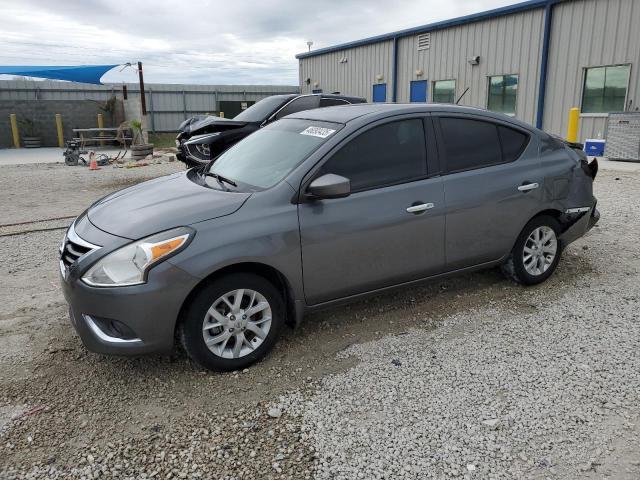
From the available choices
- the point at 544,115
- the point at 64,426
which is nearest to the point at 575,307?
the point at 64,426

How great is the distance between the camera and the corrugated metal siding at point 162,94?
2320 cm

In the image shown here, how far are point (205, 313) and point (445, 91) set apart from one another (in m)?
18.3

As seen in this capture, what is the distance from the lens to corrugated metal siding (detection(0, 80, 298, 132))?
23.2m

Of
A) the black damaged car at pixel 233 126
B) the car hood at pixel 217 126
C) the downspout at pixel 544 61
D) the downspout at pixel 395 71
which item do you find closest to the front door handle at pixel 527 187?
the black damaged car at pixel 233 126

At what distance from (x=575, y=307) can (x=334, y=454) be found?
8.78 feet

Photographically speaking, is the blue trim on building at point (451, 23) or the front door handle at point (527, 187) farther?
the blue trim on building at point (451, 23)

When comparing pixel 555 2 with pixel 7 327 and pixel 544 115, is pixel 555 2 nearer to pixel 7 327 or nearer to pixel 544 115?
pixel 544 115

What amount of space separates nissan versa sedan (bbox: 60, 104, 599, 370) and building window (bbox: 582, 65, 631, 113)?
36.3ft

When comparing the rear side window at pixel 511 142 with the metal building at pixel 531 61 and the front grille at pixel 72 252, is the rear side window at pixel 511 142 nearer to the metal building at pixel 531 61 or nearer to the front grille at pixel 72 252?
the front grille at pixel 72 252

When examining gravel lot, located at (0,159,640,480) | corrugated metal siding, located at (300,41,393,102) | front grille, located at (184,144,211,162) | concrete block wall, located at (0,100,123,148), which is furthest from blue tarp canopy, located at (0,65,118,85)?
gravel lot, located at (0,159,640,480)

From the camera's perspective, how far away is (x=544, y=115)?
15820 millimetres

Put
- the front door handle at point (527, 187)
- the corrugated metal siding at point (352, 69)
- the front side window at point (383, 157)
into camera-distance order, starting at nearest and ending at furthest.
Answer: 1. the front side window at point (383, 157)
2. the front door handle at point (527, 187)
3. the corrugated metal siding at point (352, 69)

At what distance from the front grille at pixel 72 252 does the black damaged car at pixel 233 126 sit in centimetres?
550

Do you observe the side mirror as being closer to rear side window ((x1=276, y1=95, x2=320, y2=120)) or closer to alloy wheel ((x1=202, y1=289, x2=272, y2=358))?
alloy wheel ((x1=202, y1=289, x2=272, y2=358))
